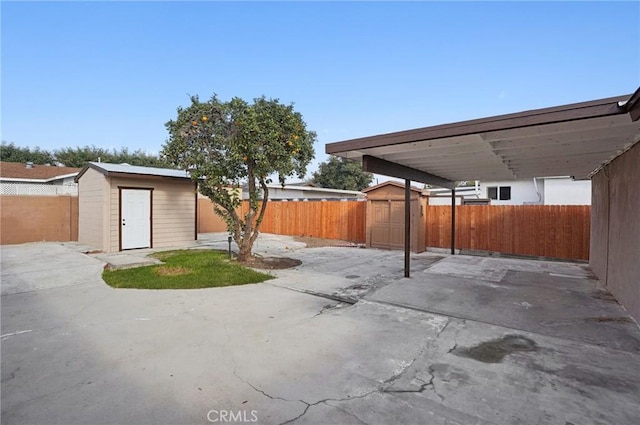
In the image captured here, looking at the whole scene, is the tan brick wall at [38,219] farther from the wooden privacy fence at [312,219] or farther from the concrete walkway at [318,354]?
the concrete walkway at [318,354]

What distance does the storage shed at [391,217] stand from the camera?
1103 centimetres

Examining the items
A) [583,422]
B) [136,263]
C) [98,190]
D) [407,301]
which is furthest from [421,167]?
[98,190]

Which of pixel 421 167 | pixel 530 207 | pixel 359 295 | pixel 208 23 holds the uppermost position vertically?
pixel 208 23

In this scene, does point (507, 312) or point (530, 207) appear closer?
point (507, 312)

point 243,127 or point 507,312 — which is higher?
point 243,127

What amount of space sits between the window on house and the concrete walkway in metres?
13.0

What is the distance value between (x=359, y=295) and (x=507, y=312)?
2260mm

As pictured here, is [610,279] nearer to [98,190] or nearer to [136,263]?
[136,263]

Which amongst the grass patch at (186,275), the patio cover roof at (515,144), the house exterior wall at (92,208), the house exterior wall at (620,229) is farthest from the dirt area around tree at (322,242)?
the house exterior wall at (620,229)

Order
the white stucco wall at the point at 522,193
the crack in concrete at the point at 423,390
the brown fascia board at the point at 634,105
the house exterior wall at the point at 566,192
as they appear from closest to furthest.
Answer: the crack in concrete at the point at 423,390, the brown fascia board at the point at 634,105, the house exterior wall at the point at 566,192, the white stucco wall at the point at 522,193

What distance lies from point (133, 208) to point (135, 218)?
1.09ft

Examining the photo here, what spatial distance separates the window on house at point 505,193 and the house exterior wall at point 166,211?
16.4 meters

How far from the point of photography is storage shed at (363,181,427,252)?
1103 centimetres

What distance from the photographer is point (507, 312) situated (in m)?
4.61
